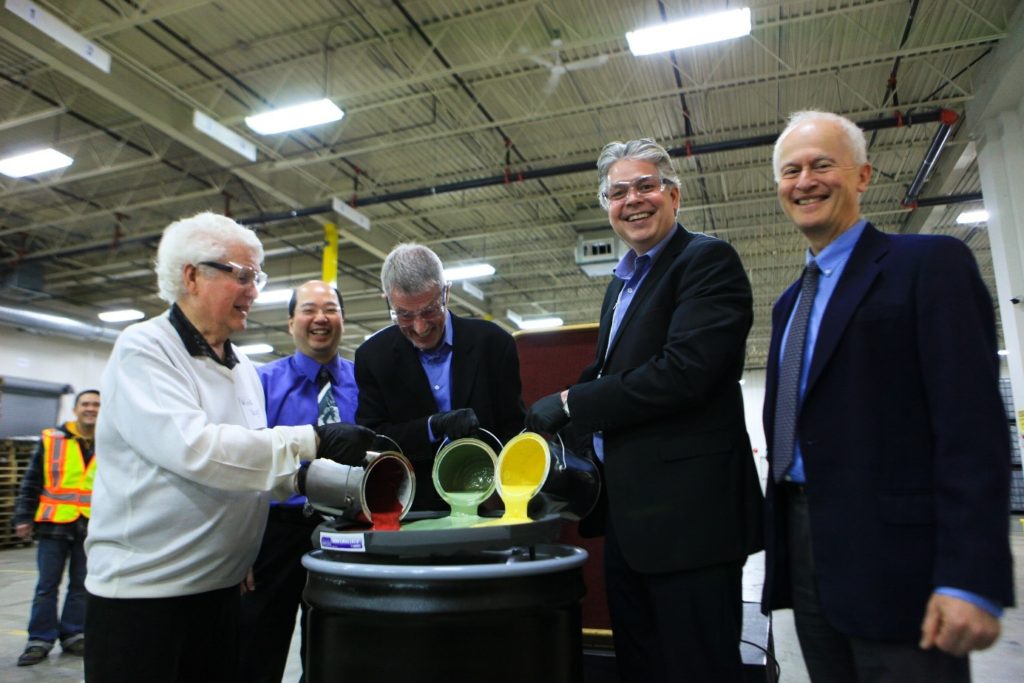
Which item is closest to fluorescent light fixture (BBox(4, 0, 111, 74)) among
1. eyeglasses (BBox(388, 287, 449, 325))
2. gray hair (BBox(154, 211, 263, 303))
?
gray hair (BBox(154, 211, 263, 303))

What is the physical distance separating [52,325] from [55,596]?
9.51 metres

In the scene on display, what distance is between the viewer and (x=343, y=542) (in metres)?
1.18

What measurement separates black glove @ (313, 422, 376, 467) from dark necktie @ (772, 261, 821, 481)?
0.79m

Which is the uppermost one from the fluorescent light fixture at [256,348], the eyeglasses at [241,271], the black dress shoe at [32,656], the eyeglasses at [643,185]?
the fluorescent light fixture at [256,348]

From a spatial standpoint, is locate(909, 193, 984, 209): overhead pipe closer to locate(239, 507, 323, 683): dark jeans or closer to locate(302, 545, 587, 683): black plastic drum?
locate(239, 507, 323, 683): dark jeans

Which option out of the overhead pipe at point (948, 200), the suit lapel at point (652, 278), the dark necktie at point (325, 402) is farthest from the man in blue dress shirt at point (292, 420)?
the overhead pipe at point (948, 200)

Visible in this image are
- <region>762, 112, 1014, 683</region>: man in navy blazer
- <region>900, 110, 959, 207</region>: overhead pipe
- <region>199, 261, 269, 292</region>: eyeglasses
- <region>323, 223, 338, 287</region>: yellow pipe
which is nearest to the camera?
<region>762, 112, 1014, 683</region>: man in navy blazer

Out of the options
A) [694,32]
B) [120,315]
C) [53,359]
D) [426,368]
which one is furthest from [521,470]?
[53,359]

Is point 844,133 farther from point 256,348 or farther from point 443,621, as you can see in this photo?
point 256,348

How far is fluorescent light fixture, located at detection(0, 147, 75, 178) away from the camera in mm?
6855

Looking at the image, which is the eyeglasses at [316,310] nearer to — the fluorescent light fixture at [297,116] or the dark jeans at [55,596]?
the dark jeans at [55,596]

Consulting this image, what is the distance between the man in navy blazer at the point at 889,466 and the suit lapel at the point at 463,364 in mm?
828

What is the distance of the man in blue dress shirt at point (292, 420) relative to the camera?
6.03 ft

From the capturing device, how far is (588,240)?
360 inches
